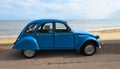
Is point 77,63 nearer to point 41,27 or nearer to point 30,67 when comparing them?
point 30,67

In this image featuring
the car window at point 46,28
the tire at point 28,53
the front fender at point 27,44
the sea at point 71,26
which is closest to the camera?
the front fender at point 27,44

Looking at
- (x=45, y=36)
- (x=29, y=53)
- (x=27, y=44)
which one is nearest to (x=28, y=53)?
(x=29, y=53)

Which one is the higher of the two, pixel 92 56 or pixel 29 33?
pixel 29 33

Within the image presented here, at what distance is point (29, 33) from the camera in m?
10.5

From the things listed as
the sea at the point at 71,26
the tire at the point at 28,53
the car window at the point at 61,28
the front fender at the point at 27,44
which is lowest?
the sea at the point at 71,26

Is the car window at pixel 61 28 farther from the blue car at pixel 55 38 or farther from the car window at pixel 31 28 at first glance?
the car window at pixel 31 28

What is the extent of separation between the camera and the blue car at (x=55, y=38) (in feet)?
34.4

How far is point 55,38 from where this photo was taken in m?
10.6

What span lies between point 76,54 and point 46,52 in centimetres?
142

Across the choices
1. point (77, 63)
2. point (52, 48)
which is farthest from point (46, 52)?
point (77, 63)

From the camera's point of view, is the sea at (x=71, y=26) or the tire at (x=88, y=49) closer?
the tire at (x=88, y=49)

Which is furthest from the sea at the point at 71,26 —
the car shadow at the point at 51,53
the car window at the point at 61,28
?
the car window at the point at 61,28

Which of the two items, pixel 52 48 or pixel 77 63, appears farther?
pixel 52 48

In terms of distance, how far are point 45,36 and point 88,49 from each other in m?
1.95
